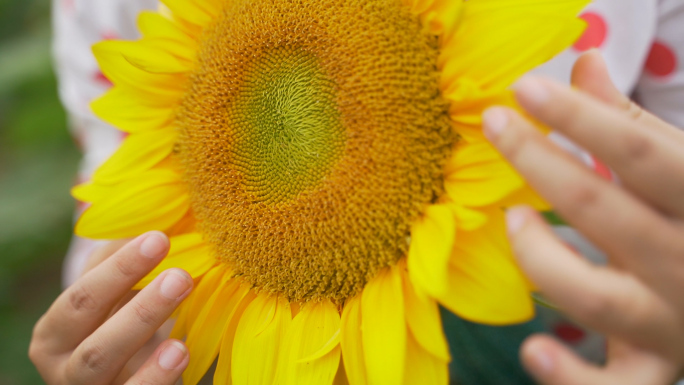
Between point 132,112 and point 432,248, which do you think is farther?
point 132,112

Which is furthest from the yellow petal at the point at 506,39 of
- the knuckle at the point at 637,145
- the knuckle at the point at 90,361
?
the knuckle at the point at 90,361

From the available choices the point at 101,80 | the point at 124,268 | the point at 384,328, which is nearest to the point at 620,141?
the point at 384,328

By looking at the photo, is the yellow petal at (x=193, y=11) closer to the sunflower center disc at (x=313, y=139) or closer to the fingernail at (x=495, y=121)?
the sunflower center disc at (x=313, y=139)

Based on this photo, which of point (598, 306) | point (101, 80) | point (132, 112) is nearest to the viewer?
point (598, 306)

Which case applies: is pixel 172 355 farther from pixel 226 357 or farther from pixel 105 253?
pixel 105 253

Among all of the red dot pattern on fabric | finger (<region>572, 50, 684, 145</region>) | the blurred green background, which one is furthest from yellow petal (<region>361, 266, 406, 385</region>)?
the blurred green background

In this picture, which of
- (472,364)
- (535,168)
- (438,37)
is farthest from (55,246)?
(535,168)
